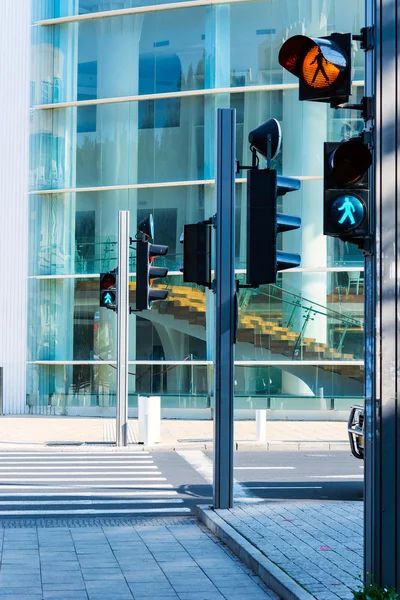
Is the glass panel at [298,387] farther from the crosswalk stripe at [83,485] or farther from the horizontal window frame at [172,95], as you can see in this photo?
the crosswalk stripe at [83,485]

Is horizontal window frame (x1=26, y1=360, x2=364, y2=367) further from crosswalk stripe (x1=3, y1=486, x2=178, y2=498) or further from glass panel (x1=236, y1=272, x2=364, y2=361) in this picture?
crosswalk stripe (x1=3, y1=486, x2=178, y2=498)

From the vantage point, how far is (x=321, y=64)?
6242 mm

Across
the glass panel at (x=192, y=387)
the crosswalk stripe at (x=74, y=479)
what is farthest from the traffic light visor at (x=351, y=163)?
the glass panel at (x=192, y=387)

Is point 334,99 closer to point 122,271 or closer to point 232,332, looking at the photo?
point 232,332

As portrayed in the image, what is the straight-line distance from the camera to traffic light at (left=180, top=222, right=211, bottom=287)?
38.6 feet

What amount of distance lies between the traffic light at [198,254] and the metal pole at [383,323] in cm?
535

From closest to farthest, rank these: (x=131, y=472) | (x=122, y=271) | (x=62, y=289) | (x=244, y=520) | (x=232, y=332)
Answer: (x=244, y=520) < (x=232, y=332) < (x=131, y=472) < (x=122, y=271) < (x=62, y=289)

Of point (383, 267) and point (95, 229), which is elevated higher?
point (95, 229)

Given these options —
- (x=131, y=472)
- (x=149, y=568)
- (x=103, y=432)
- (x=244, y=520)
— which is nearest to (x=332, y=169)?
(x=149, y=568)

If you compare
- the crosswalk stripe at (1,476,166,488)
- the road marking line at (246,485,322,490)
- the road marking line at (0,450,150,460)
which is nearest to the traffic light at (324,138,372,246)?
the road marking line at (246,485,322,490)

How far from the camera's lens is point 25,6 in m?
32.4

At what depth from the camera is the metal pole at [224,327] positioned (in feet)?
38.3

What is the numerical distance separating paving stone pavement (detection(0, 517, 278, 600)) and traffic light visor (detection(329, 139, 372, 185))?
3291 millimetres

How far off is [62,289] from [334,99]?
26.0 metres
